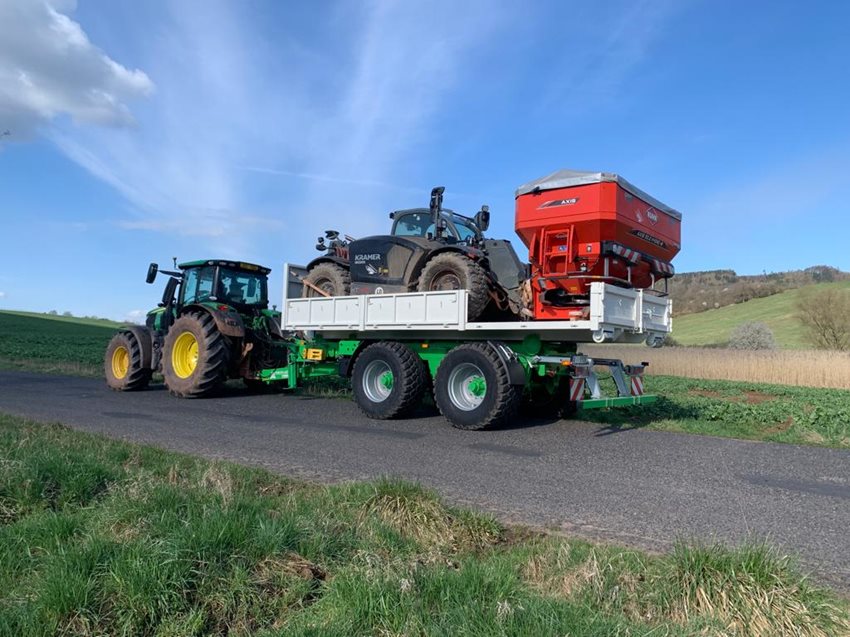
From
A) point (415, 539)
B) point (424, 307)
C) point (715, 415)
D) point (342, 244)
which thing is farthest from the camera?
point (342, 244)

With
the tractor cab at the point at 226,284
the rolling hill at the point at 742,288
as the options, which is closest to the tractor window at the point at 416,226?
the tractor cab at the point at 226,284

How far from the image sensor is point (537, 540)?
3885mm

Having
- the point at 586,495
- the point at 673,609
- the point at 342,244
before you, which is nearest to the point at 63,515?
the point at 673,609

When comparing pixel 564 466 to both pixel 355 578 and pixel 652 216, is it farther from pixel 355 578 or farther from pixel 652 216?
pixel 652 216

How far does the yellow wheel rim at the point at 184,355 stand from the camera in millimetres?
12492

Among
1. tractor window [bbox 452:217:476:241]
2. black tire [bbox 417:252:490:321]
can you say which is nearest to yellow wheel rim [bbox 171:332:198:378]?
black tire [bbox 417:252:490:321]

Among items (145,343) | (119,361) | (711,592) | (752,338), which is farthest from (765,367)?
(752,338)

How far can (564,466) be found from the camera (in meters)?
6.43

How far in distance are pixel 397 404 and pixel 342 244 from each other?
3.83 metres

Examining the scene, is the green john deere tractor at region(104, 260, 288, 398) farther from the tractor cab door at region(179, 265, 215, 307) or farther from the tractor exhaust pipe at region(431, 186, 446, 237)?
the tractor exhaust pipe at region(431, 186, 446, 237)

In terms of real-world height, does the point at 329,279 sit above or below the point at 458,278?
above

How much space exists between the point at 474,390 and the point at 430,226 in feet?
10.2

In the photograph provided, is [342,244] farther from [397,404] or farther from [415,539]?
[415,539]

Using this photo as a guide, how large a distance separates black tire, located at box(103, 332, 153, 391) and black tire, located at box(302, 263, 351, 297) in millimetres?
4517
